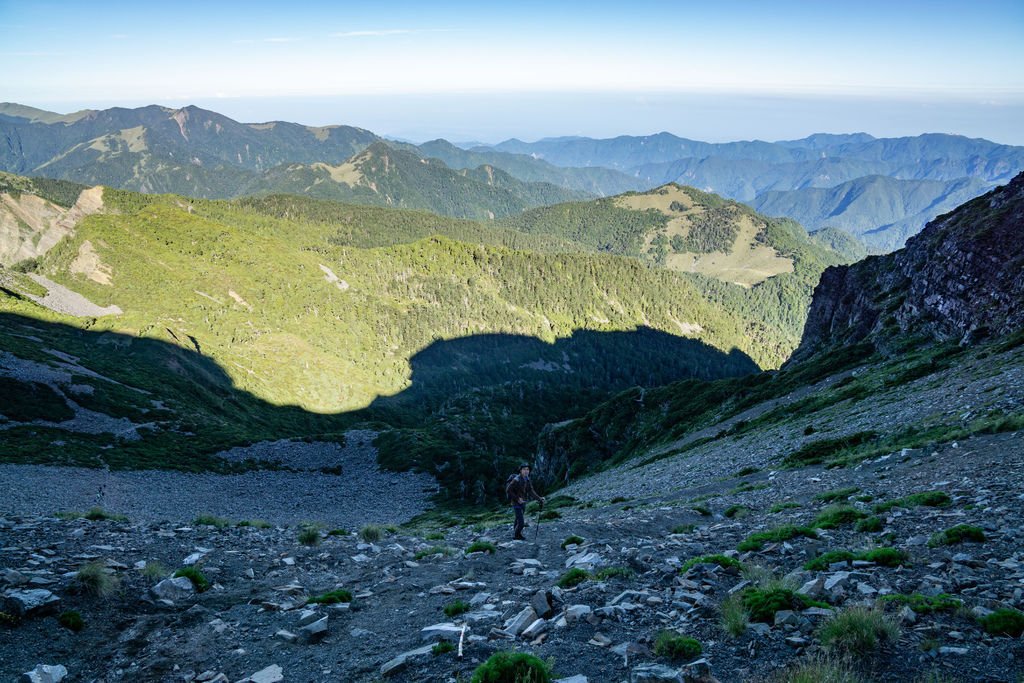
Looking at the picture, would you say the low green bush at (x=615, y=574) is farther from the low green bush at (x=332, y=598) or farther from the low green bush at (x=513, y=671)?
the low green bush at (x=332, y=598)

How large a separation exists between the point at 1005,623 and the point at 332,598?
49.8 ft

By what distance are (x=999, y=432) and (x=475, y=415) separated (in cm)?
13850

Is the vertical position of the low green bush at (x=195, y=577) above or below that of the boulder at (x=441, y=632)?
below

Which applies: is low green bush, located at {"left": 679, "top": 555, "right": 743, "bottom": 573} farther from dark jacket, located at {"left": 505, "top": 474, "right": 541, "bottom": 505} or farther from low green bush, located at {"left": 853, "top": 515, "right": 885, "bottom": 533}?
dark jacket, located at {"left": 505, "top": 474, "right": 541, "bottom": 505}

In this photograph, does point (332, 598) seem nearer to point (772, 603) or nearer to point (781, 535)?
point (772, 603)

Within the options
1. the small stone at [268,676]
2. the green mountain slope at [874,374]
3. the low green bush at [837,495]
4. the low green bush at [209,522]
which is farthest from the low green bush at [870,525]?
the low green bush at [209,522]

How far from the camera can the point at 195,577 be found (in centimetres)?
1673

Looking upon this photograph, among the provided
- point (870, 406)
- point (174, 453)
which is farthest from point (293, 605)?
point (174, 453)

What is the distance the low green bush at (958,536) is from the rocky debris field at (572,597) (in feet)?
0.17

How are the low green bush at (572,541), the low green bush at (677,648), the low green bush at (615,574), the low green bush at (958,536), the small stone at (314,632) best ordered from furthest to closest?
the low green bush at (572,541)
the low green bush at (615,574)
the low green bush at (958,536)
the small stone at (314,632)
the low green bush at (677,648)

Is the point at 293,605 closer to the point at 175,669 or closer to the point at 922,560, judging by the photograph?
the point at 175,669

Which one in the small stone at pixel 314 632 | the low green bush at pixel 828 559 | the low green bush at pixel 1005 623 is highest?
the low green bush at pixel 1005 623

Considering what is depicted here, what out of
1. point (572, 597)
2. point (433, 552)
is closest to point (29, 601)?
point (433, 552)

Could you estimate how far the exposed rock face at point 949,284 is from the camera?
51.6 meters
